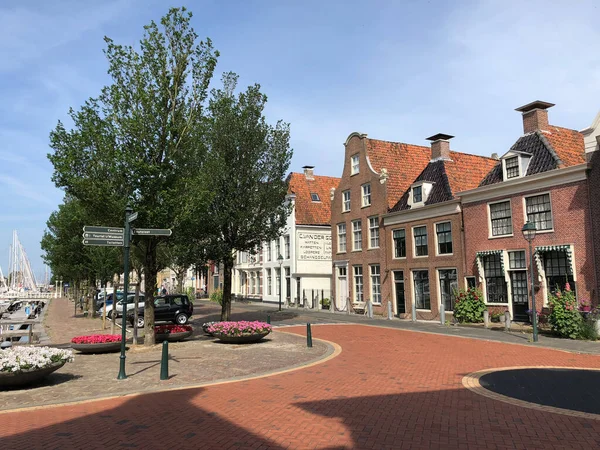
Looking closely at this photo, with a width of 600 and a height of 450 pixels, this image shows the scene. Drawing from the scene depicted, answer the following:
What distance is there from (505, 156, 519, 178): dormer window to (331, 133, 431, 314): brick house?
865 centimetres

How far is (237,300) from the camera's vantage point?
50.5 metres

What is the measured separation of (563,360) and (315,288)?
2829cm

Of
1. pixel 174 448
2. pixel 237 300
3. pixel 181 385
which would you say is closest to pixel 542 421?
pixel 174 448

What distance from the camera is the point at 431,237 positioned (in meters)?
26.6

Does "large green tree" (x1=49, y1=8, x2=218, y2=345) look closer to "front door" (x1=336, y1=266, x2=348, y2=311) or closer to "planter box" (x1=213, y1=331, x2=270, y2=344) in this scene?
"planter box" (x1=213, y1=331, x2=270, y2=344)

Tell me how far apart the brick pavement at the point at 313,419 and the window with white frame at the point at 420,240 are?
16791 millimetres

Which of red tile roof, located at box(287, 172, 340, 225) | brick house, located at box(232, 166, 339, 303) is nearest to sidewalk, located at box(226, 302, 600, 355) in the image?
brick house, located at box(232, 166, 339, 303)

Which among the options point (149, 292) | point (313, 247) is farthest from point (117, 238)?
point (313, 247)

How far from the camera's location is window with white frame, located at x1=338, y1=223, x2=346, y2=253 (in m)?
34.4

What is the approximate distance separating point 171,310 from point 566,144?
22581mm

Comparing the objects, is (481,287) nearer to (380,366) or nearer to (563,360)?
(563,360)

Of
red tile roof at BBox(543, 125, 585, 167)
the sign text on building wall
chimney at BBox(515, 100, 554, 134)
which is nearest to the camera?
red tile roof at BBox(543, 125, 585, 167)

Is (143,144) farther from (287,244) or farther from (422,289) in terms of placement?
(287,244)

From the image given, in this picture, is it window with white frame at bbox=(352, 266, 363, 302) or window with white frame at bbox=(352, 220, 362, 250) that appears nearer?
window with white frame at bbox=(352, 266, 363, 302)
